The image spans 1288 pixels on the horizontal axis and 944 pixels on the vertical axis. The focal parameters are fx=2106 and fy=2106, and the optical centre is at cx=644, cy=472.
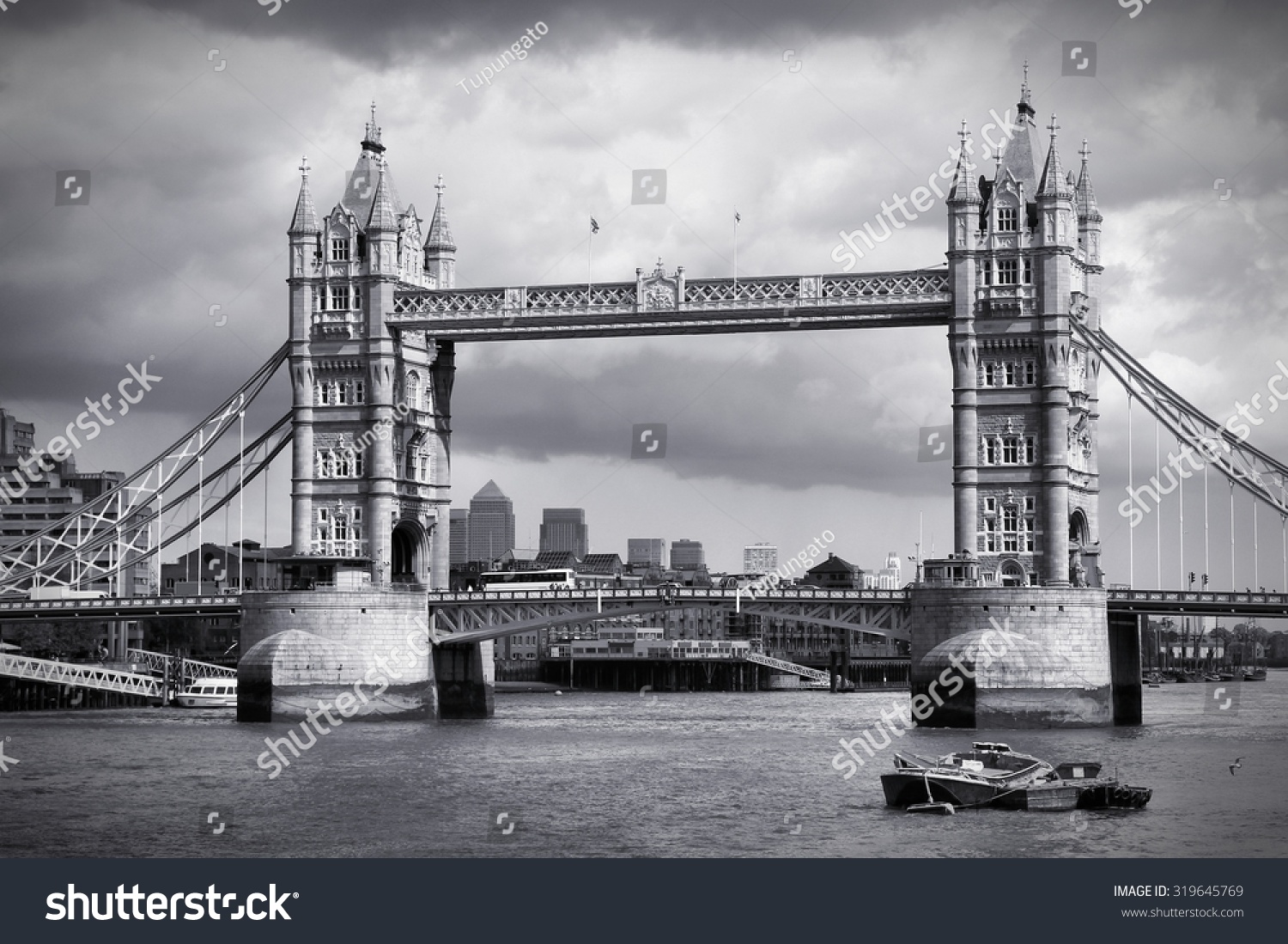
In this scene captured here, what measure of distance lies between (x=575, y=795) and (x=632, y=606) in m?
30.4

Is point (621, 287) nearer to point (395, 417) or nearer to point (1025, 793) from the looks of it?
point (395, 417)

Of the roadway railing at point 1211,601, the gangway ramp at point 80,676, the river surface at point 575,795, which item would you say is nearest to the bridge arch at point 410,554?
the river surface at point 575,795

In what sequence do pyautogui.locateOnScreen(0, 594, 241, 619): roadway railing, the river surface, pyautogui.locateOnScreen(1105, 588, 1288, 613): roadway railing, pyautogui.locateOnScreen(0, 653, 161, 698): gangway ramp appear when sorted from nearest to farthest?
1. the river surface
2. pyautogui.locateOnScreen(1105, 588, 1288, 613): roadway railing
3. pyautogui.locateOnScreen(0, 594, 241, 619): roadway railing
4. pyautogui.locateOnScreen(0, 653, 161, 698): gangway ramp

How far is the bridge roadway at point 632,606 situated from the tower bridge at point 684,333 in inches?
7.0

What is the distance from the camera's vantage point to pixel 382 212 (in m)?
93.4

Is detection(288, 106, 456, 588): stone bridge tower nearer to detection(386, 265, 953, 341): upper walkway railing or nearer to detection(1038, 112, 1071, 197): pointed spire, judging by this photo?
detection(386, 265, 953, 341): upper walkway railing

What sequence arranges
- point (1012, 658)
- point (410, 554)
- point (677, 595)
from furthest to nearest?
point (410, 554) < point (677, 595) < point (1012, 658)

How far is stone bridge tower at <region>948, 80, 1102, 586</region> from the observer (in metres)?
84.3

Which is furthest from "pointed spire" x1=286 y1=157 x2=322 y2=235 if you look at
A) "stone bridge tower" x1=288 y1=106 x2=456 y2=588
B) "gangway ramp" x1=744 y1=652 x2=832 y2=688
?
"gangway ramp" x1=744 y1=652 x2=832 y2=688

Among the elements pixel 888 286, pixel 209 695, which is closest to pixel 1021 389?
pixel 888 286

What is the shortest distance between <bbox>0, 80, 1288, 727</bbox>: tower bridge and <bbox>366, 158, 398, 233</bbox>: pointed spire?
12cm

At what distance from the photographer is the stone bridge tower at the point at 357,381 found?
92.6m

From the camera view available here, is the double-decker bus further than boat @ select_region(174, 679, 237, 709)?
Yes

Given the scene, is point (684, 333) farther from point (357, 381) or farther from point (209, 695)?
point (209, 695)
